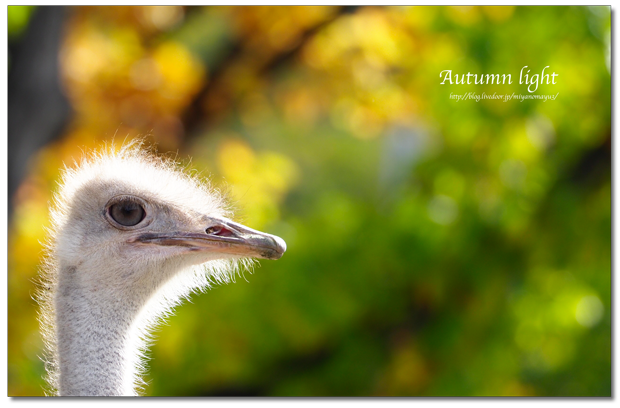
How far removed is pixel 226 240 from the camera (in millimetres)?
1532

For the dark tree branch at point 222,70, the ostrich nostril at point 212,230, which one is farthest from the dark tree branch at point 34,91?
the ostrich nostril at point 212,230

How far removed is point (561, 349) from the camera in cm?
529

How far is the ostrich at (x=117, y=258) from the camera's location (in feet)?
5.09

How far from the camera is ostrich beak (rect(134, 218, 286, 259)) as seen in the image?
143 centimetres

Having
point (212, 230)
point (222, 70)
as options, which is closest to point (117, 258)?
point (212, 230)

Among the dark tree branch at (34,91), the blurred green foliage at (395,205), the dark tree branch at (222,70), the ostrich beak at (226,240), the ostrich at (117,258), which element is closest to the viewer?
the ostrich beak at (226,240)

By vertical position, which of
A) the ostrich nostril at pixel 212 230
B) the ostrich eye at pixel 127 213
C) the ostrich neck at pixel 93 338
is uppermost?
the ostrich eye at pixel 127 213

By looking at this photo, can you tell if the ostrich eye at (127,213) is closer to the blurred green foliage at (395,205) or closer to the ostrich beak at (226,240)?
the ostrich beak at (226,240)

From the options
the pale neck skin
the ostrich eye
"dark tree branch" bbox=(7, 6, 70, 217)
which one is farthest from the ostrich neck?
"dark tree branch" bbox=(7, 6, 70, 217)

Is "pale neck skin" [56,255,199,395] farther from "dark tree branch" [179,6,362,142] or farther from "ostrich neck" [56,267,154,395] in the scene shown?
"dark tree branch" [179,6,362,142]

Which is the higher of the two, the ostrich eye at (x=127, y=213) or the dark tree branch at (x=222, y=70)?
the dark tree branch at (x=222, y=70)

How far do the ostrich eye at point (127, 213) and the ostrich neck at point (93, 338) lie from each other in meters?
0.15

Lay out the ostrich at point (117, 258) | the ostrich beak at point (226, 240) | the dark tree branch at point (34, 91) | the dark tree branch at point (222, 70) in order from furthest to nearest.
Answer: the dark tree branch at point (222, 70), the dark tree branch at point (34, 91), the ostrich at point (117, 258), the ostrich beak at point (226, 240)

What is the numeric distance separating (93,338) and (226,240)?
0.36m
